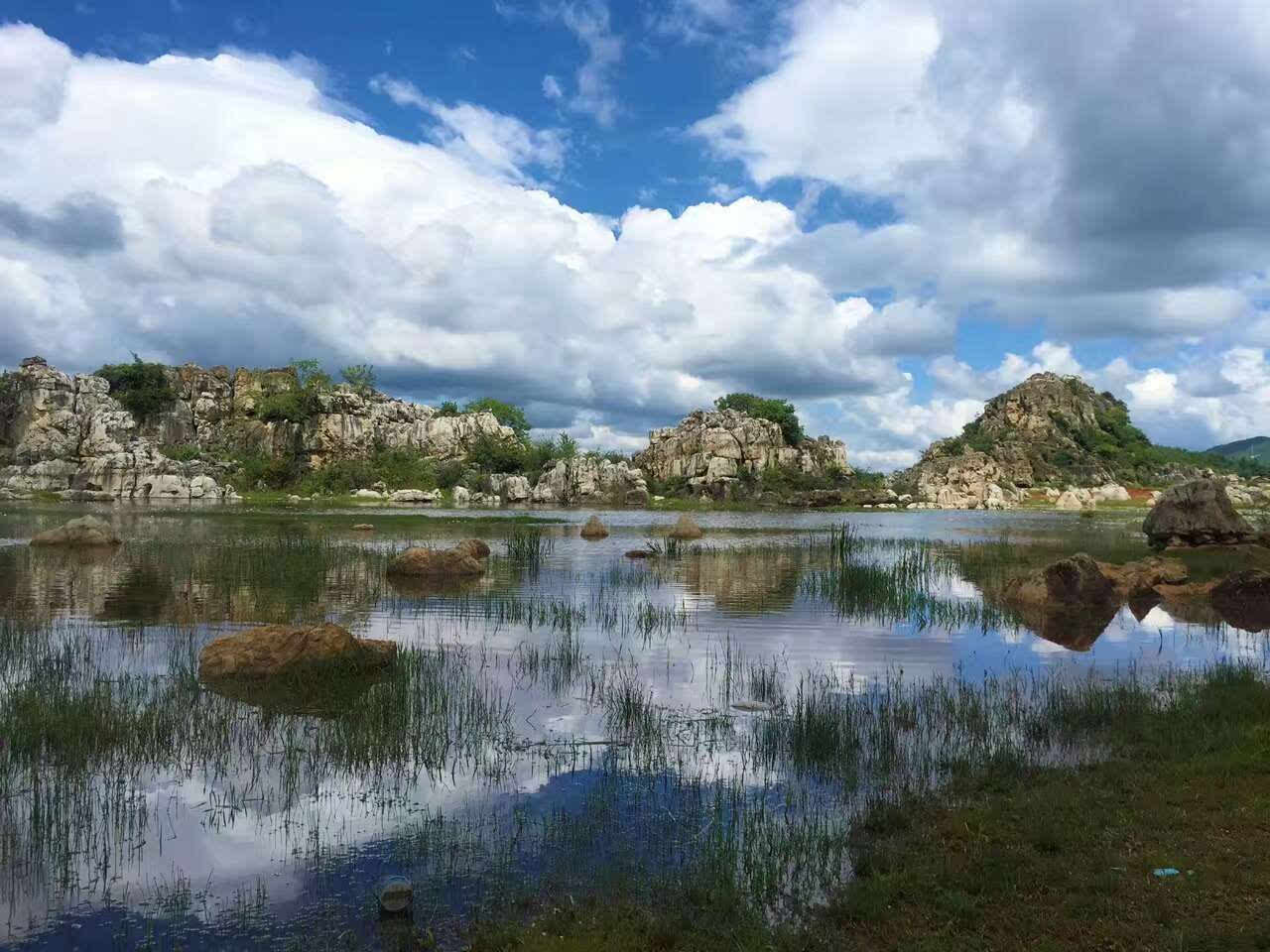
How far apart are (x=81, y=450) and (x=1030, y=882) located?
391 ft

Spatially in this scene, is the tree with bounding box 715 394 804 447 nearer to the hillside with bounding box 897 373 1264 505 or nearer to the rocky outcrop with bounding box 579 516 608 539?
the hillside with bounding box 897 373 1264 505

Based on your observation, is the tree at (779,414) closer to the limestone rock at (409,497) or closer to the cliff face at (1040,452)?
the cliff face at (1040,452)

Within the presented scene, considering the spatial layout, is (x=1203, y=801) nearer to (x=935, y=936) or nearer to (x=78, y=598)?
(x=935, y=936)

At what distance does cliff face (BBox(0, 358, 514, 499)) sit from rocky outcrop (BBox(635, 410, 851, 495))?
26.4 m

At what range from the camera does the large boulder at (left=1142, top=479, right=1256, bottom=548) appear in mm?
41156

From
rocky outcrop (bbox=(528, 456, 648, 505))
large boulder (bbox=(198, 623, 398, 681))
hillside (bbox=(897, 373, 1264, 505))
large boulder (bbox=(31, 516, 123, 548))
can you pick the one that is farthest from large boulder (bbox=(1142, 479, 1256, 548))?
hillside (bbox=(897, 373, 1264, 505))

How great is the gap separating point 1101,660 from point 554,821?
13.1m

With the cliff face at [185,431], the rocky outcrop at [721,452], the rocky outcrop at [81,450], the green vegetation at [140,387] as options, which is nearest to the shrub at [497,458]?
the cliff face at [185,431]

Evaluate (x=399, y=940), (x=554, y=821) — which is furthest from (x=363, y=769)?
(x=399, y=940)

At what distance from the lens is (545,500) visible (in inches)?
4542

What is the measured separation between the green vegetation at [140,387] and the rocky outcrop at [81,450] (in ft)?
26.1

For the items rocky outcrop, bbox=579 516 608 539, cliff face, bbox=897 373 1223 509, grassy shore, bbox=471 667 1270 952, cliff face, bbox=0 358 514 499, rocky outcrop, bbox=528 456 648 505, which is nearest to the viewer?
grassy shore, bbox=471 667 1270 952

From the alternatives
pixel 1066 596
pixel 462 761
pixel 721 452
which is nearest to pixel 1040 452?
pixel 721 452

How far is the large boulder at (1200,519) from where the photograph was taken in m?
41.2
